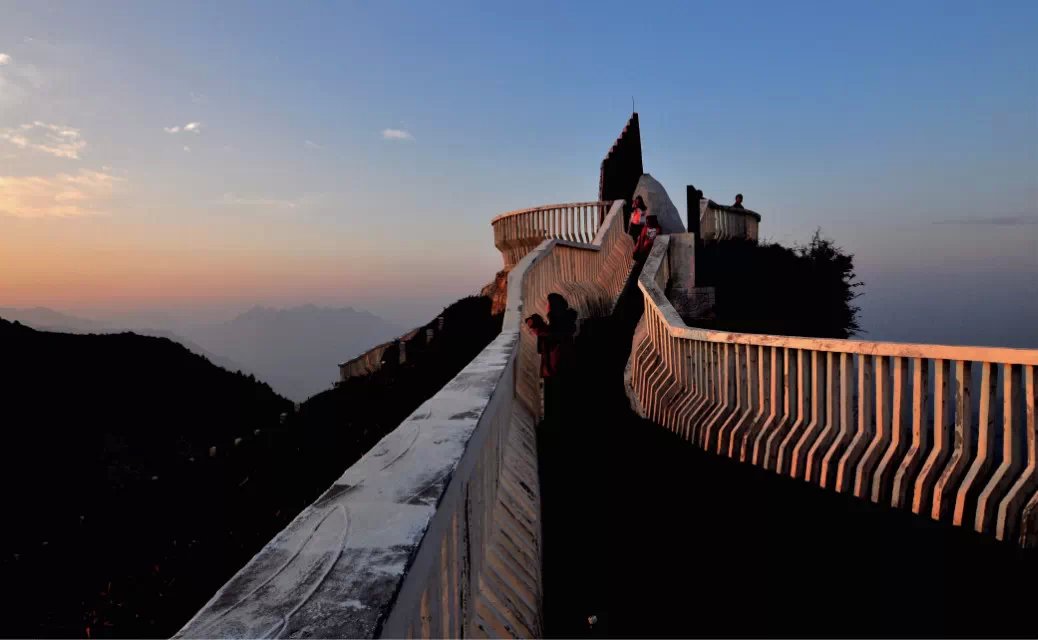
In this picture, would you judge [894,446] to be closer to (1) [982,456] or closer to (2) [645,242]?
(1) [982,456]

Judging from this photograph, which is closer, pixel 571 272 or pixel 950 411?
pixel 950 411

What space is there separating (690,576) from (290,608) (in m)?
3.57

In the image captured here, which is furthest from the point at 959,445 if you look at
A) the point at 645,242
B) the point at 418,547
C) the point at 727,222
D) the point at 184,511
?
the point at 727,222

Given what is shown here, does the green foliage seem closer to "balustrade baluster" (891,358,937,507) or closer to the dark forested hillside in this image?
the dark forested hillside

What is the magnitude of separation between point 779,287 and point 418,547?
1994 cm

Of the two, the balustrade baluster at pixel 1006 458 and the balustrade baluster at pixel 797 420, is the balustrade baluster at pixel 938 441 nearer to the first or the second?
the balustrade baluster at pixel 1006 458

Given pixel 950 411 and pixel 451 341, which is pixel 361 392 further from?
pixel 950 411

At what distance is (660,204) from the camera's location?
25.0 metres

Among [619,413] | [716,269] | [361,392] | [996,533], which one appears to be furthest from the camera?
[716,269]

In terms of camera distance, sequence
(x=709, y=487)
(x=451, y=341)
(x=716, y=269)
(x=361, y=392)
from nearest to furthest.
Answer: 1. (x=709, y=487)
2. (x=361, y=392)
3. (x=451, y=341)
4. (x=716, y=269)

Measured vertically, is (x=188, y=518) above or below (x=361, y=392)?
below

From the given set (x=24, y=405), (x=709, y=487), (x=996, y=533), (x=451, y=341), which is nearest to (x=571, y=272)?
(x=451, y=341)

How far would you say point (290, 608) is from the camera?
1.18 meters

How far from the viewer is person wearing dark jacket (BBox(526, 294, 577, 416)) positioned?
23.6 ft
